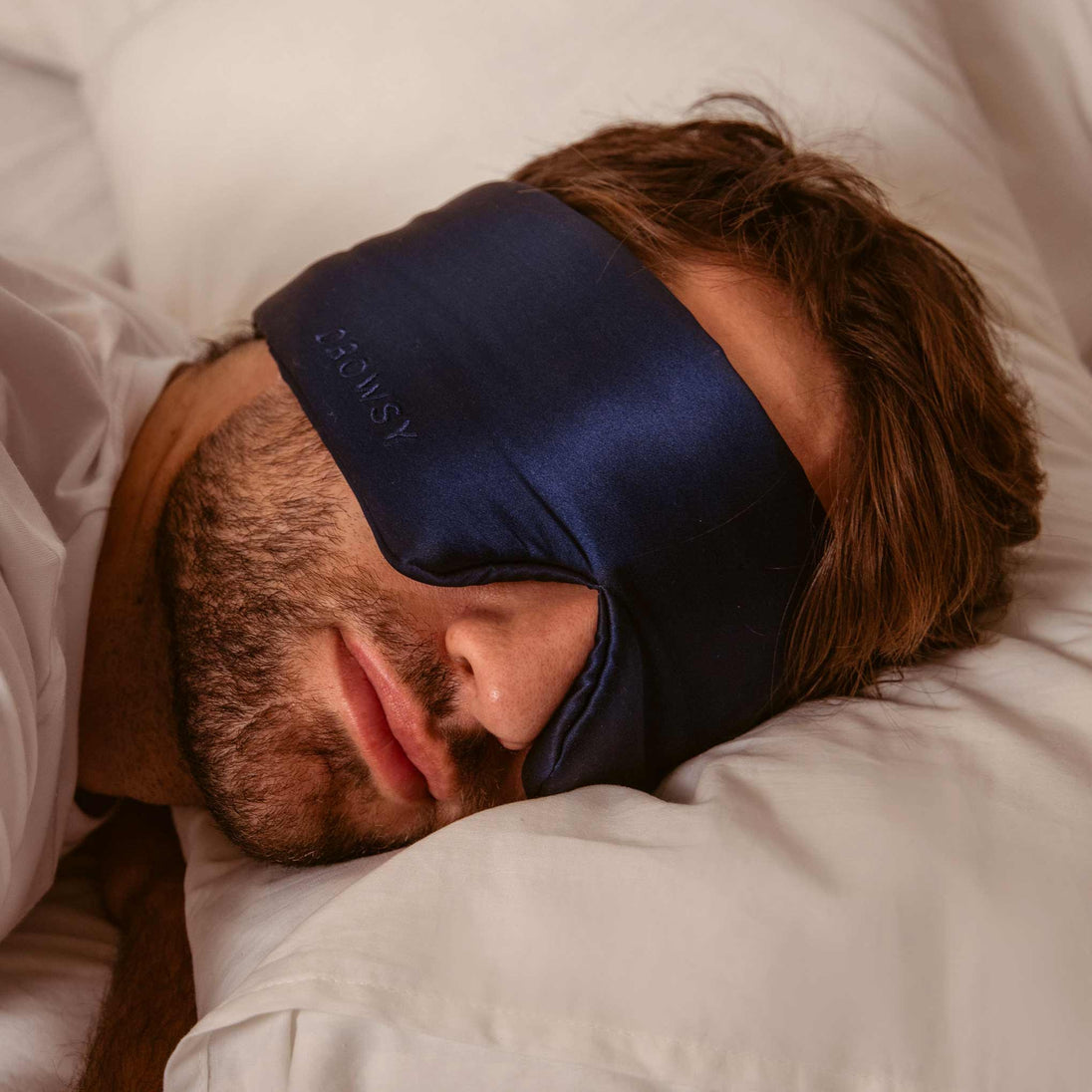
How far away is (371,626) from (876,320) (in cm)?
52

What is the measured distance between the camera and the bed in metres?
0.59

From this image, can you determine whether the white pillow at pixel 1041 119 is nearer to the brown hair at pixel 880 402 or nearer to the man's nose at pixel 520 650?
the brown hair at pixel 880 402

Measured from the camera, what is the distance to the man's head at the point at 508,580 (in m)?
0.81

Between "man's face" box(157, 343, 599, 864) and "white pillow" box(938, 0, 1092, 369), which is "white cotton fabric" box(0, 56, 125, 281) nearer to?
"man's face" box(157, 343, 599, 864)

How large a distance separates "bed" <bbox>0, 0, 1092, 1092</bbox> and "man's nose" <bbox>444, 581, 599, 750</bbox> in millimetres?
84

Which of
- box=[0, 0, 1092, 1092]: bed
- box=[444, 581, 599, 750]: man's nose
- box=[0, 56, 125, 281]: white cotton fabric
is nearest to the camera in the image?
box=[0, 0, 1092, 1092]: bed

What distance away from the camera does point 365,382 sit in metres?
0.85

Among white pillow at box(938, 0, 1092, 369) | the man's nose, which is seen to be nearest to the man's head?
the man's nose

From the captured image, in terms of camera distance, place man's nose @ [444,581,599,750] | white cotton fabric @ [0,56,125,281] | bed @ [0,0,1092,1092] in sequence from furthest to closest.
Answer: white cotton fabric @ [0,56,125,281], man's nose @ [444,581,599,750], bed @ [0,0,1092,1092]

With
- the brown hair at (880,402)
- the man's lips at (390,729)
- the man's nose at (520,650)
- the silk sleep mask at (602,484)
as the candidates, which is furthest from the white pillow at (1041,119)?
the man's lips at (390,729)

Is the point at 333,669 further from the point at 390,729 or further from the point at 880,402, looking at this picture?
the point at 880,402

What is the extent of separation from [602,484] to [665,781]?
0.85 feet

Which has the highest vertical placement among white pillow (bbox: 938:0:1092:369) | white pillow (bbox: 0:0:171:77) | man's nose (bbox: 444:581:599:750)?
white pillow (bbox: 0:0:171:77)

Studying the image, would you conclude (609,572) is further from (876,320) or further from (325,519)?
(876,320)
